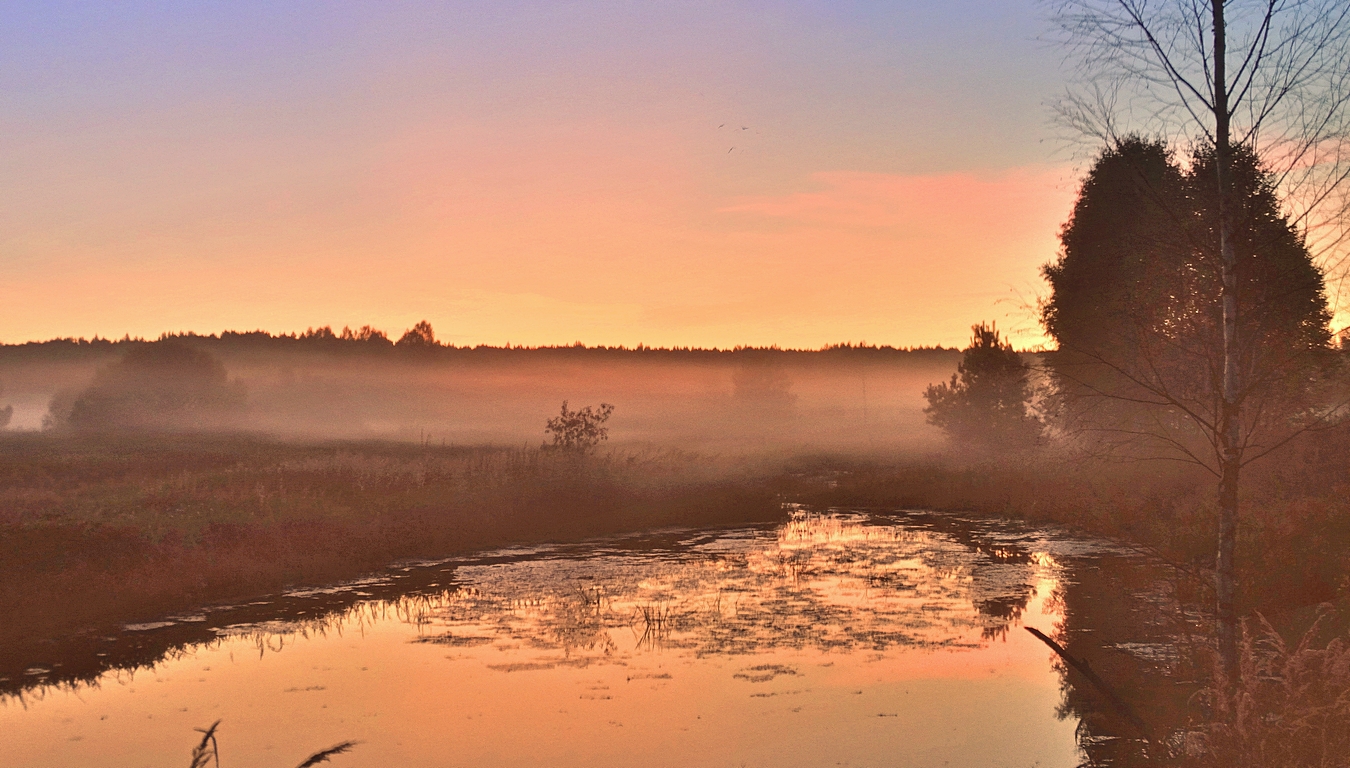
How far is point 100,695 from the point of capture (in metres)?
12.5

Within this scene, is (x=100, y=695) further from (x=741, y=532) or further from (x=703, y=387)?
(x=703, y=387)

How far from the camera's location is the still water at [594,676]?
33.8ft

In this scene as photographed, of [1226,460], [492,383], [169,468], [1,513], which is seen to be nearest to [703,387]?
[492,383]

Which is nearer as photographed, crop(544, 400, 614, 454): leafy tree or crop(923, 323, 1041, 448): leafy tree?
crop(544, 400, 614, 454): leafy tree

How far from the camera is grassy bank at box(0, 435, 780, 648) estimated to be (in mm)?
18641

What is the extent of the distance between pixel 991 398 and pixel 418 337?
3986 inches

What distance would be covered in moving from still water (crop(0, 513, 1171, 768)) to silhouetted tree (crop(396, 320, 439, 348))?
118613 mm

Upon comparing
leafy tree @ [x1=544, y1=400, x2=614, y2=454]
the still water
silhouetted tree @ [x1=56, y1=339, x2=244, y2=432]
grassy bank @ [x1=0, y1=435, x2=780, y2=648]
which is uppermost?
silhouetted tree @ [x1=56, y1=339, x2=244, y2=432]

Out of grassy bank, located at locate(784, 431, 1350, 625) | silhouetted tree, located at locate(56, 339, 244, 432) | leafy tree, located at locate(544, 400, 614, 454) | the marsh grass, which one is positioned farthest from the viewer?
silhouetted tree, located at locate(56, 339, 244, 432)

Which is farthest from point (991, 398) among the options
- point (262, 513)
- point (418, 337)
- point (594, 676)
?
point (418, 337)

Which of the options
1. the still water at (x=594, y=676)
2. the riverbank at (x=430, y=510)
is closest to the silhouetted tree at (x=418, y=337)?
the riverbank at (x=430, y=510)

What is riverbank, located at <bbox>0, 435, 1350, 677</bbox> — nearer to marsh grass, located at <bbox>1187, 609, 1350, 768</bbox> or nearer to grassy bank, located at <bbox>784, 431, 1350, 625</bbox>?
grassy bank, located at <bbox>784, 431, 1350, 625</bbox>

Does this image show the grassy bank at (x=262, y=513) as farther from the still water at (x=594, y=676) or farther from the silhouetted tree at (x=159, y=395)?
the silhouetted tree at (x=159, y=395)

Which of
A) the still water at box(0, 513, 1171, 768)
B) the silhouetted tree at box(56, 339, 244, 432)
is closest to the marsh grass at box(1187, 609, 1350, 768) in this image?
the still water at box(0, 513, 1171, 768)
